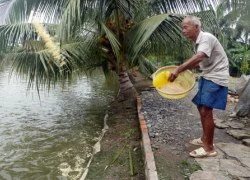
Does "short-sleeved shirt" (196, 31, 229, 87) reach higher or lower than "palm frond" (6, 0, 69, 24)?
lower

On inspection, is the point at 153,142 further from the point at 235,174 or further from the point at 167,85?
the point at 235,174

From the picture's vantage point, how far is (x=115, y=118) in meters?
6.60

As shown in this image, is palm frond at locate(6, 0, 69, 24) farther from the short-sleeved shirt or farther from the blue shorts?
the blue shorts

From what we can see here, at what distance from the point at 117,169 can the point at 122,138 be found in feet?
3.71

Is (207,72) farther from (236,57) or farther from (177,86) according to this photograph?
(236,57)

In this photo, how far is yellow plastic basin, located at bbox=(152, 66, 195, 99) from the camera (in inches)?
143

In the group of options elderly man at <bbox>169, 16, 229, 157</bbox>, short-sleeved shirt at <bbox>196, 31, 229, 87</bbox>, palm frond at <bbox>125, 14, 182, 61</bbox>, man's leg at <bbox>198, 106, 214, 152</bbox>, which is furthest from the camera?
palm frond at <bbox>125, 14, 182, 61</bbox>

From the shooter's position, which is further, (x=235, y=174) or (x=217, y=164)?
(x=217, y=164)

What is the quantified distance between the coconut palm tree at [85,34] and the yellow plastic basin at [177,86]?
1.76m

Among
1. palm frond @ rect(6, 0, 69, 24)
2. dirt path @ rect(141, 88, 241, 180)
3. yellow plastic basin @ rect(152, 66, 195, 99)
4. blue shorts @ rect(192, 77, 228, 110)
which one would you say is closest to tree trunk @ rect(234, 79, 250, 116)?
dirt path @ rect(141, 88, 241, 180)

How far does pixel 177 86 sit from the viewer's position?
3.91 m

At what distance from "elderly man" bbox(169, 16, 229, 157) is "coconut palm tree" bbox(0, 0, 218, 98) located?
Result: 222 centimetres

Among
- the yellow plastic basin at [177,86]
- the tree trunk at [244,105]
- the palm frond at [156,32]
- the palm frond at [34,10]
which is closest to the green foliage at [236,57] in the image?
the palm frond at [156,32]

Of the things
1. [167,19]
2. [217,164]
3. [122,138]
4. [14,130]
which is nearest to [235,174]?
[217,164]
